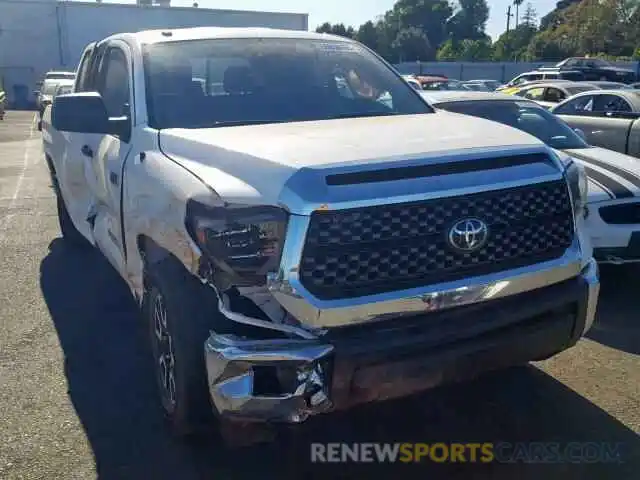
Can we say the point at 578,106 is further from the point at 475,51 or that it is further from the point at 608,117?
the point at 475,51

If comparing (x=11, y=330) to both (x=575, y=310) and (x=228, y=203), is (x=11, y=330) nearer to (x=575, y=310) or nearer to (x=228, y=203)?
(x=228, y=203)

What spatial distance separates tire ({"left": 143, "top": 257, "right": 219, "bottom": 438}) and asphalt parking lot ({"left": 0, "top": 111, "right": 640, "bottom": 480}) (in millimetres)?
298

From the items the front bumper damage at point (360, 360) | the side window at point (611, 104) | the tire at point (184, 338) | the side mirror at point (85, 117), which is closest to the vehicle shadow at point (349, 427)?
the tire at point (184, 338)

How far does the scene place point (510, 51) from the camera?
8431 cm

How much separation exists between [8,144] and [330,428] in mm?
16761

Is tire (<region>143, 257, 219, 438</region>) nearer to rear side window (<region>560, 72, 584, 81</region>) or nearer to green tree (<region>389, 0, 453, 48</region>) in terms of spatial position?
rear side window (<region>560, 72, 584, 81</region>)

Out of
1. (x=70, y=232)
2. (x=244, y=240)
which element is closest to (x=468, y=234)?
(x=244, y=240)

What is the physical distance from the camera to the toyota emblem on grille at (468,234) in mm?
2855

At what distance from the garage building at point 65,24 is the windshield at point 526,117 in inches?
1407

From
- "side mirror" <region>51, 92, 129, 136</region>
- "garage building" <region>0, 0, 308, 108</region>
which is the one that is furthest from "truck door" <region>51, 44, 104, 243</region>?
"garage building" <region>0, 0, 308, 108</region>

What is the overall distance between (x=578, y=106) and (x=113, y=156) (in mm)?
8431

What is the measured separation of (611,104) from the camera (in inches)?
408

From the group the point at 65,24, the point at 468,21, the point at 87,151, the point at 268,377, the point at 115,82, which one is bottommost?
the point at 268,377

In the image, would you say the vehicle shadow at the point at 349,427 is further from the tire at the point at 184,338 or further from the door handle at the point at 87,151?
the door handle at the point at 87,151
